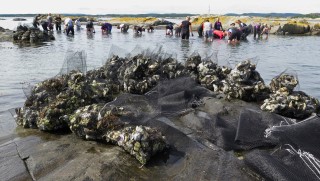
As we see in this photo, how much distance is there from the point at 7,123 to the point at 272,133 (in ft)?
18.0

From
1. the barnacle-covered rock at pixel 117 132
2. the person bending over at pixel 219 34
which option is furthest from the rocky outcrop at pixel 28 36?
the barnacle-covered rock at pixel 117 132

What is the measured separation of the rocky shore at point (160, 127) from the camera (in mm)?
4641

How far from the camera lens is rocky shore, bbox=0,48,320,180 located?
4.64m

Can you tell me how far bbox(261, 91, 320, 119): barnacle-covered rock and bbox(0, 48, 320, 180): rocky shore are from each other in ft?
0.07

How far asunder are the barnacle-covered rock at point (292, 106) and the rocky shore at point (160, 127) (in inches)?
0.8

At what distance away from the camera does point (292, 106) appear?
262 inches

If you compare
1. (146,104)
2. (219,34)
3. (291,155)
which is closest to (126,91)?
(146,104)

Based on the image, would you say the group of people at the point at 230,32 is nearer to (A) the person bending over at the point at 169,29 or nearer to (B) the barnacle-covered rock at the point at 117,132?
(A) the person bending over at the point at 169,29

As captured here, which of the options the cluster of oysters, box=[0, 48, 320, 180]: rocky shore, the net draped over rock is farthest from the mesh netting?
the cluster of oysters

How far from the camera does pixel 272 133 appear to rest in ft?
17.2

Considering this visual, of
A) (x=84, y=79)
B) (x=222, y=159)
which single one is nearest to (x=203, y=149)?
(x=222, y=159)

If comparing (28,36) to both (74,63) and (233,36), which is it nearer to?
(233,36)

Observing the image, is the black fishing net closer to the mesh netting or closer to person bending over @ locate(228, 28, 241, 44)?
the mesh netting

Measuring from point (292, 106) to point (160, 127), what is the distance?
2956 millimetres
